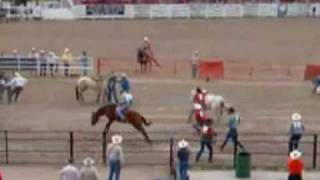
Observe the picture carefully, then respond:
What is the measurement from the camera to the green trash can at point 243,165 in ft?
60.1

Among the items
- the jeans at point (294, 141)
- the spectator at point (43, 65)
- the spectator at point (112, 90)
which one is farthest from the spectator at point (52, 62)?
the jeans at point (294, 141)

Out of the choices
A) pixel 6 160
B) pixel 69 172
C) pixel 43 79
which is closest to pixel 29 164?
pixel 6 160

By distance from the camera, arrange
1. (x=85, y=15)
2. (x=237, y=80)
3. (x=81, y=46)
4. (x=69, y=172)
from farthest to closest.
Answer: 1. (x=85, y=15)
2. (x=81, y=46)
3. (x=237, y=80)
4. (x=69, y=172)

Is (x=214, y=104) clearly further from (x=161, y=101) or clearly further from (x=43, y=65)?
(x=43, y=65)

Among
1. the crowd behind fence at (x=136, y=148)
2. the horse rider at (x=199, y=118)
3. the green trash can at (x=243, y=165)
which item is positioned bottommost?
the crowd behind fence at (x=136, y=148)

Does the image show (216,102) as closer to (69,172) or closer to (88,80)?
(88,80)

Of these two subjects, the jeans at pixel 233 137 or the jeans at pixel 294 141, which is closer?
the jeans at pixel 294 141

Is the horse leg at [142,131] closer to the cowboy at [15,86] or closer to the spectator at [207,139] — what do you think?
the spectator at [207,139]

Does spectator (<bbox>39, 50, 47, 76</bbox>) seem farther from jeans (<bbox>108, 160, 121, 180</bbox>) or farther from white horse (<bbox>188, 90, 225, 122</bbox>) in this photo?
jeans (<bbox>108, 160, 121, 180</bbox>)

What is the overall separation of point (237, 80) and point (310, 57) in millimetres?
8709

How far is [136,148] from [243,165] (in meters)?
3.89

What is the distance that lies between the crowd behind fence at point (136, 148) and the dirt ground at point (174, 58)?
0.70 ft

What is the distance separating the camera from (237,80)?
34.3m

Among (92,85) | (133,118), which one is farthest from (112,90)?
(133,118)
